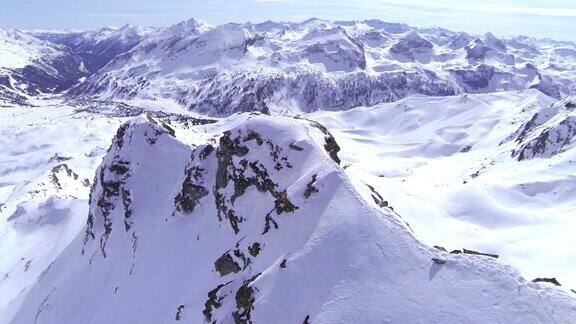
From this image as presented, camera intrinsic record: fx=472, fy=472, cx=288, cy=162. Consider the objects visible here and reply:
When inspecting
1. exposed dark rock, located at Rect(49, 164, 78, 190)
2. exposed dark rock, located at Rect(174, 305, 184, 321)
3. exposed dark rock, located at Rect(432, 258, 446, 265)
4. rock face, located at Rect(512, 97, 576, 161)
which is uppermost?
exposed dark rock, located at Rect(432, 258, 446, 265)

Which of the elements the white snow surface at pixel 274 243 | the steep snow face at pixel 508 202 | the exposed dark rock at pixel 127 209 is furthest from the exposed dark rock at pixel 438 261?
the exposed dark rock at pixel 127 209

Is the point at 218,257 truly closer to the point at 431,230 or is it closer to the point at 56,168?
the point at 431,230

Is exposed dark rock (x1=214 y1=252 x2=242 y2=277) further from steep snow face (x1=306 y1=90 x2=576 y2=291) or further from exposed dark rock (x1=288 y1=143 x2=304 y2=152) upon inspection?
steep snow face (x1=306 y1=90 x2=576 y2=291)

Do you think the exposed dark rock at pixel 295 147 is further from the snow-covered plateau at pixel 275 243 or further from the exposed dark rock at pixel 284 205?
the exposed dark rock at pixel 284 205

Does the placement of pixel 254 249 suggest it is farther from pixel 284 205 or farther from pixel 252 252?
pixel 284 205

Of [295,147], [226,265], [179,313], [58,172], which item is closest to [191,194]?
[226,265]

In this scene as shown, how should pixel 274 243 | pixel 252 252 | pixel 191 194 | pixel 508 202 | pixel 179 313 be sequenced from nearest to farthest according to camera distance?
pixel 274 243, pixel 252 252, pixel 179 313, pixel 191 194, pixel 508 202

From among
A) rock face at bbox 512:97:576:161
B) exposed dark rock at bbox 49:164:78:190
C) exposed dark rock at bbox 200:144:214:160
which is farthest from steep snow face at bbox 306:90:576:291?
exposed dark rock at bbox 49:164:78:190

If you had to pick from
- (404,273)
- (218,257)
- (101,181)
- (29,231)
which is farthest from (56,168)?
(404,273)
